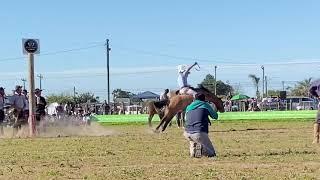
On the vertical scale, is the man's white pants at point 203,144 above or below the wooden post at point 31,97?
below

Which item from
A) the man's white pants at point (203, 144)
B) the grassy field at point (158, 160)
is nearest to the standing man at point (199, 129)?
the man's white pants at point (203, 144)

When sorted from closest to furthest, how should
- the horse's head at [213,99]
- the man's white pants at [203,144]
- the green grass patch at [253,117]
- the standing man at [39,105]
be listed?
the man's white pants at [203,144] < the horse's head at [213,99] < the standing man at [39,105] < the green grass patch at [253,117]

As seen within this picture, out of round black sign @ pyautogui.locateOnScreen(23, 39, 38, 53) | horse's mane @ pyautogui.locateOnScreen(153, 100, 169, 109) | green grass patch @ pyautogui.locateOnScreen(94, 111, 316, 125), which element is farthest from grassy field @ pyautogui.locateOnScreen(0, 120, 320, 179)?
green grass patch @ pyautogui.locateOnScreen(94, 111, 316, 125)

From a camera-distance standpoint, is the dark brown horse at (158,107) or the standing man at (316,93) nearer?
the standing man at (316,93)

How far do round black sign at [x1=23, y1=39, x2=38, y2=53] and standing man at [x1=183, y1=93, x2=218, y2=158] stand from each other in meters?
10.9

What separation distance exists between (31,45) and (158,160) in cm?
1256

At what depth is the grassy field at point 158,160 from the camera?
1196 centimetres

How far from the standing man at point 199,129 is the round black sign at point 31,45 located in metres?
10.9

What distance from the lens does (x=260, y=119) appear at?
4047 cm

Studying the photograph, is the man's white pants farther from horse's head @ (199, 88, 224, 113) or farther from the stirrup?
horse's head @ (199, 88, 224, 113)

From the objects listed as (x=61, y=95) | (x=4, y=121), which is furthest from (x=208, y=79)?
(x=4, y=121)

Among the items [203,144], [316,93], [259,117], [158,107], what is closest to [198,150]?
[203,144]

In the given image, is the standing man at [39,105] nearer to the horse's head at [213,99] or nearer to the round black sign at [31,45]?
the round black sign at [31,45]

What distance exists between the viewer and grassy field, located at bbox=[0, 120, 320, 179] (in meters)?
12.0
